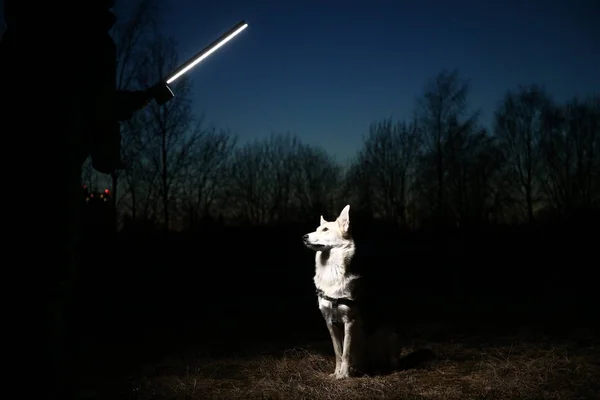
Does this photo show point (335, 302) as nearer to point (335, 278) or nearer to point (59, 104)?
point (335, 278)

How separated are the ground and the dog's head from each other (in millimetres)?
1573

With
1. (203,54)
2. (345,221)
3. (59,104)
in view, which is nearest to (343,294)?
(345,221)

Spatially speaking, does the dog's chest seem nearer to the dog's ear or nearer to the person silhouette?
the dog's ear

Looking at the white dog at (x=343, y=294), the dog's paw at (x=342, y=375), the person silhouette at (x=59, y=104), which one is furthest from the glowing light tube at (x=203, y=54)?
the dog's paw at (x=342, y=375)

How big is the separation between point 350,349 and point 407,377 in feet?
2.46

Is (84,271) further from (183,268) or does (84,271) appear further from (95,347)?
(95,347)

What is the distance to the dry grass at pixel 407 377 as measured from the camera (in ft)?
17.7

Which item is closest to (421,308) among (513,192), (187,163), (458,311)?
(458,311)

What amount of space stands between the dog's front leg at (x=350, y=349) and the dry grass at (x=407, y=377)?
6.1 inches

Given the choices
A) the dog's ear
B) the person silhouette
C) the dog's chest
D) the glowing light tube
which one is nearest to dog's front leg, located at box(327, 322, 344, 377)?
the dog's chest

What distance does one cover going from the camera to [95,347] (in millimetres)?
8273

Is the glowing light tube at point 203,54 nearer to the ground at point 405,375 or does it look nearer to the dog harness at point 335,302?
the dog harness at point 335,302

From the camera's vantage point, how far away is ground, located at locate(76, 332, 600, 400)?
17.8 ft

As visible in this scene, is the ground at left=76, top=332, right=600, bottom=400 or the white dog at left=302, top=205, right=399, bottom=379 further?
the white dog at left=302, top=205, right=399, bottom=379
